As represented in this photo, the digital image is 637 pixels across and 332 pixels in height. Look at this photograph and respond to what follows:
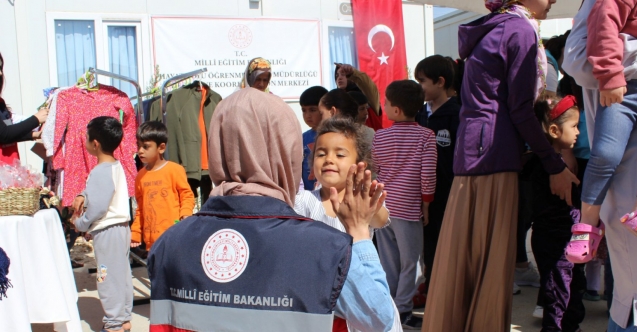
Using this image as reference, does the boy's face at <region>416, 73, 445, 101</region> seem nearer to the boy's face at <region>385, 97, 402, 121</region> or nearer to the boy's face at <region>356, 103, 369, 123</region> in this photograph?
the boy's face at <region>385, 97, 402, 121</region>

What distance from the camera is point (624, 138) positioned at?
2.37m

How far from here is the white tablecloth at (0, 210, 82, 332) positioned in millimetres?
3682

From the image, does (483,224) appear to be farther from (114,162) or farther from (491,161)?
(114,162)

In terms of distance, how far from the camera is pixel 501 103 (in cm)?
311

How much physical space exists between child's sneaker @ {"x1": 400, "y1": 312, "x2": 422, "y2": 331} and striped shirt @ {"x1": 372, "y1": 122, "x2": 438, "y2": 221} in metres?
0.67

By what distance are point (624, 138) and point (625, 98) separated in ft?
0.52

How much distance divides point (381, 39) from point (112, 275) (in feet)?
22.2

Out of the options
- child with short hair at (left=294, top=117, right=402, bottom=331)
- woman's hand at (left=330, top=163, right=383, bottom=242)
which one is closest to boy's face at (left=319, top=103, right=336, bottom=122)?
child with short hair at (left=294, top=117, right=402, bottom=331)

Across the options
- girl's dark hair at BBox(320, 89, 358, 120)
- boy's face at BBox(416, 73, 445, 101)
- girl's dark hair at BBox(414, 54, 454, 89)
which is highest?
girl's dark hair at BBox(414, 54, 454, 89)

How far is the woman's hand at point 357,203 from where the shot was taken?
1.62 metres

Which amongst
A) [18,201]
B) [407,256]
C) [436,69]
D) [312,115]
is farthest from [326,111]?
[18,201]

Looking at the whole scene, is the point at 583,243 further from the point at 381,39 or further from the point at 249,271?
the point at 381,39

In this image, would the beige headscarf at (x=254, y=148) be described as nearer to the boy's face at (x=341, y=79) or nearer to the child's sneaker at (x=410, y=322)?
the child's sneaker at (x=410, y=322)

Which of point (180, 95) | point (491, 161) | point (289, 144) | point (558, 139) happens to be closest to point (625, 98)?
point (491, 161)
